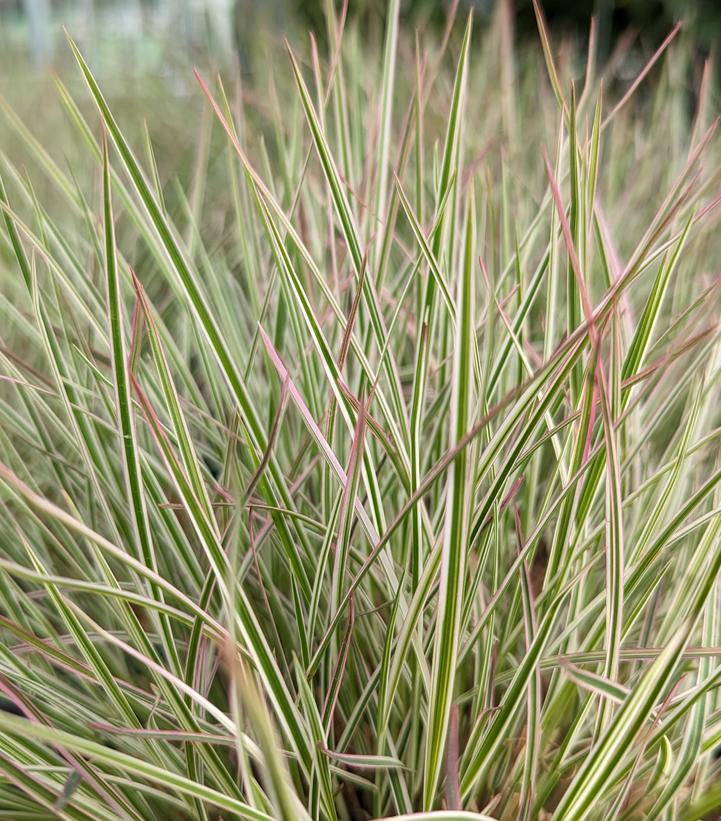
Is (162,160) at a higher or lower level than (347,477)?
higher

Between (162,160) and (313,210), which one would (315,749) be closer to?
(313,210)

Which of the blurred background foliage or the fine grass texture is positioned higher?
the blurred background foliage

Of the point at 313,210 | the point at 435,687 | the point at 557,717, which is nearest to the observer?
the point at 435,687

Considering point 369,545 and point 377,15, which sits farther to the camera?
point 377,15

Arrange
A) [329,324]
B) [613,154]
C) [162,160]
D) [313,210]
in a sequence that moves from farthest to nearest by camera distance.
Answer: [162,160], [613,154], [313,210], [329,324]

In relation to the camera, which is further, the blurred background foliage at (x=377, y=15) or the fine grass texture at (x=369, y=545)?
the blurred background foliage at (x=377, y=15)

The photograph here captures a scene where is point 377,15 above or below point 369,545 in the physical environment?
above

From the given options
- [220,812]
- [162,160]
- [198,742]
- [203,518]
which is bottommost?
[220,812]

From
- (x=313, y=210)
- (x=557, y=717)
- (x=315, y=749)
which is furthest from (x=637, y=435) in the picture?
(x=313, y=210)

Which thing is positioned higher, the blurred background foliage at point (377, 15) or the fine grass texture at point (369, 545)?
the blurred background foliage at point (377, 15)

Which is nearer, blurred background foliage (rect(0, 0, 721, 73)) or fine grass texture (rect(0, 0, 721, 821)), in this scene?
fine grass texture (rect(0, 0, 721, 821))

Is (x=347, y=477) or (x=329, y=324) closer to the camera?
(x=347, y=477)
